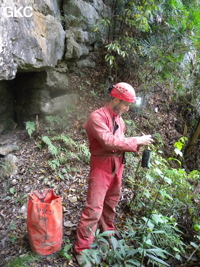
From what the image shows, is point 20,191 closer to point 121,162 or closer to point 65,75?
point 121,162

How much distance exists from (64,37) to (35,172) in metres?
3.50

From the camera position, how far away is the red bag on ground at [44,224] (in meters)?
2.49

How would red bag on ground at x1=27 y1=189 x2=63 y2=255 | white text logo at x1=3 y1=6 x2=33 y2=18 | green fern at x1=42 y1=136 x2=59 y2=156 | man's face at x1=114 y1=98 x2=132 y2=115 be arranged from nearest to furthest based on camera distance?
red bag on ground at x1=27 y1=189 x2=63 y2=255 < man's face at x1=114 y1=98 x2=132 y2=115 < white text logo at x1=3 y1=6 x2=33 y2=18 < green fern at x1=42 y1=136 x2=59 y2=156

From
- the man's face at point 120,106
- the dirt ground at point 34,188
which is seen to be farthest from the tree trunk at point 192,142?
the man's face at point 120,106

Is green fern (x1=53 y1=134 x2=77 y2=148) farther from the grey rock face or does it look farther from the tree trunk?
the tree trunk

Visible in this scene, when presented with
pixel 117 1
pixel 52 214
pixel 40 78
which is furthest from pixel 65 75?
pixel 52 214

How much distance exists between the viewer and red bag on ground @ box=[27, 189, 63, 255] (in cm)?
249

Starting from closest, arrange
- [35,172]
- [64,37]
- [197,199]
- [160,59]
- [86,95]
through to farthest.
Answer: [197,199], [35,172], [64,37], [160,59], [86,95]

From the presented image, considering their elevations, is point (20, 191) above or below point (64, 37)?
below

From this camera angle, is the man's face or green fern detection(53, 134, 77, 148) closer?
the man's face

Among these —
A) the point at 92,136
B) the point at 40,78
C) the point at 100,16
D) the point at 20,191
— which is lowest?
the point at 20,191

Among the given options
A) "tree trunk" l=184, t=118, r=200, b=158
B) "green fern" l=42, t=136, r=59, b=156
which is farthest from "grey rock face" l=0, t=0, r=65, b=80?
"tree trunk" l=184, t=118, r=200, b=158

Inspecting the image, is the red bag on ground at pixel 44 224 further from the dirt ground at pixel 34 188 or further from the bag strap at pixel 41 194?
the dirt ground at pixel 34 188

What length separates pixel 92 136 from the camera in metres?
2.70
